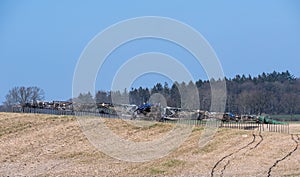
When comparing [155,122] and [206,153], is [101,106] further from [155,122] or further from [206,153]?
[206,153]

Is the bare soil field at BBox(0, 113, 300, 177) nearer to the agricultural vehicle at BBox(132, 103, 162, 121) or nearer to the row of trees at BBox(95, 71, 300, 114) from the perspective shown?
the agricultural vehicle at BBox(132, 103, 162, 121)

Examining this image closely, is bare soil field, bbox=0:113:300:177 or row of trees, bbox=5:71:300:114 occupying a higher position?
row of trees, bbox=5:71:300:114

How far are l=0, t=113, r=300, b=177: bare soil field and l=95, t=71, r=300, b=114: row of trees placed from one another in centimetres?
3671

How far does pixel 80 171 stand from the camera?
32.7 metres

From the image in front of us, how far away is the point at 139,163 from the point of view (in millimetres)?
33812

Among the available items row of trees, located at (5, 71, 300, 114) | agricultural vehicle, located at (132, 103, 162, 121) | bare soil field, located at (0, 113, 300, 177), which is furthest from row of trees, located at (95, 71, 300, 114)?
bare soil field, located at (0, 113, 300, 177)

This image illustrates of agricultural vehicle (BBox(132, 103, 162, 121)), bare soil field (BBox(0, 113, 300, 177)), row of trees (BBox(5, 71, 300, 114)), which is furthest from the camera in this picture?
row of trees (BBox(5, 71, 300, 114))

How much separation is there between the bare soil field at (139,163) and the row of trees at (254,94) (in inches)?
1445

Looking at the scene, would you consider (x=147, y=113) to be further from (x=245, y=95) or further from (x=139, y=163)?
(x=245, y=95)

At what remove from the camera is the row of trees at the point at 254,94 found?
97194 millimetres

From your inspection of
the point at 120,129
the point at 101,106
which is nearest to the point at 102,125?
the point at 120,129

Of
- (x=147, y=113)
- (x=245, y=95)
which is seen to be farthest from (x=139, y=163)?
(x=245, y=95)

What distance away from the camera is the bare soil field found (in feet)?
103

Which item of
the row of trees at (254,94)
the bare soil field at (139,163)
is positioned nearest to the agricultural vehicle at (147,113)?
the bare soil field at (139,163)
